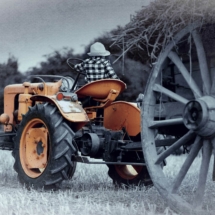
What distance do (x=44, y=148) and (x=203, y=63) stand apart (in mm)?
2148

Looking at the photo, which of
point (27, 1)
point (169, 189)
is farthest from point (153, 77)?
point (27, 1)

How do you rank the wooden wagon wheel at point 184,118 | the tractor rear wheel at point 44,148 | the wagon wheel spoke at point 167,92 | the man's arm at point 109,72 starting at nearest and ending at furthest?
the wooden wagon wheel at point 184,118, the wagon wheel spoke at point 167,92, the tractor rear wheel at point 44,148, the man's arm at point 109,72

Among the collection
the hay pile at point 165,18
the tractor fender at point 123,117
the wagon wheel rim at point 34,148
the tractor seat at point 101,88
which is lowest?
the wagon wheel rim at point 34,148

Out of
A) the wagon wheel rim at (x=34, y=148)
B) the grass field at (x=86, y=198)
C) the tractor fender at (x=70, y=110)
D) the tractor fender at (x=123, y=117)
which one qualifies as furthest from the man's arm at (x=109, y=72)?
the grass field at (x=86, y=198)

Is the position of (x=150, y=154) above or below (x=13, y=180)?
above

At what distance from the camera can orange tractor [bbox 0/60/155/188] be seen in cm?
470

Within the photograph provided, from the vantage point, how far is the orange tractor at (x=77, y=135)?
470 centimetres

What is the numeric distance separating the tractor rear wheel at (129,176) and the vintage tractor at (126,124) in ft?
0.04

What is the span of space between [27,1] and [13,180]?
2636mm

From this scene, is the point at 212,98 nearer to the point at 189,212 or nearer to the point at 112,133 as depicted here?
the point at 189,212

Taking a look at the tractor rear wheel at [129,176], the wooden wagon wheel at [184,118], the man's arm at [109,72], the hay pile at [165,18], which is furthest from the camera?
the tractor rear wheel at [129,176]

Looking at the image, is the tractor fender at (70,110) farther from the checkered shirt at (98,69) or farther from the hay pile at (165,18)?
the hay pile at (165,18)

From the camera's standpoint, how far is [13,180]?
5703 mm

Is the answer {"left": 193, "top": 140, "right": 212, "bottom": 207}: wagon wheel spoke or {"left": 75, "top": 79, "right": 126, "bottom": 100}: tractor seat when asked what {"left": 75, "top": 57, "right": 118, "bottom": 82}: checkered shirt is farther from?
{"left": 193, "top": 140, "right": 212, "bottom": 207}: wagon wheel spoke
